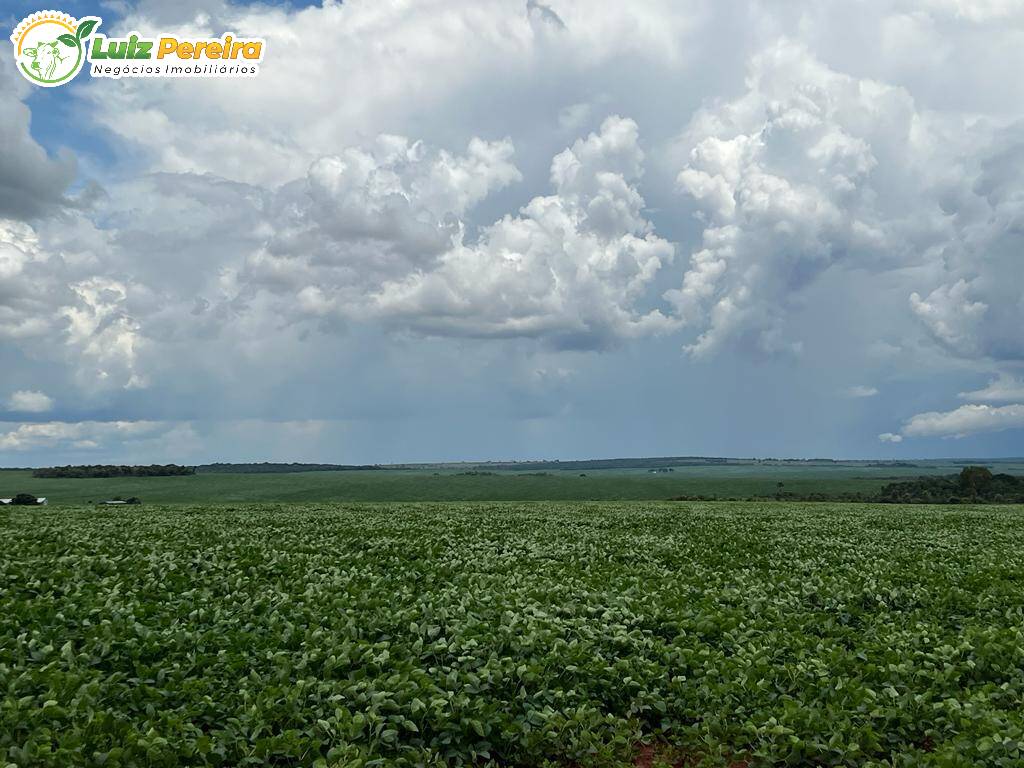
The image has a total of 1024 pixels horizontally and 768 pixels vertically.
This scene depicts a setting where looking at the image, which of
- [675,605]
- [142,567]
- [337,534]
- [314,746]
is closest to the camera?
[314,746]

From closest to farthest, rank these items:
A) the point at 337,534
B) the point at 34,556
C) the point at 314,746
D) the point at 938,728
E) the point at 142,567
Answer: the point at 314,746
the point at 938,728
the point at 142,567
the point at 34,556
the point at 337,534

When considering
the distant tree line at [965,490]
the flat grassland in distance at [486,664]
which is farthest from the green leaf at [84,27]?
the distant tree line at [965,490]

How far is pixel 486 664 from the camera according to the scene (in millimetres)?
11523

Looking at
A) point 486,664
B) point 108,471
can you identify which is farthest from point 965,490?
point 108,471

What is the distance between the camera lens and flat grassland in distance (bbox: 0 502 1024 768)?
927 cm

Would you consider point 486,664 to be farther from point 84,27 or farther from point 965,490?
point 965,490

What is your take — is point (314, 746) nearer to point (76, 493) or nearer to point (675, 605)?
point (675, 605)

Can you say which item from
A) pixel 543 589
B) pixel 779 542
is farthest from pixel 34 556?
pixel 779 542

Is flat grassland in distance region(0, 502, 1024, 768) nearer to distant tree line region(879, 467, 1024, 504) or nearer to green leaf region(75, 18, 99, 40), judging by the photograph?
green leaf region(75, 18, 99, 40)

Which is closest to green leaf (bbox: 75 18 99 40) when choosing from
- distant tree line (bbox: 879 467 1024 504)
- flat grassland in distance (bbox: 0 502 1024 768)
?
flat grassland in distance (bbox: 0 502 1024 768)

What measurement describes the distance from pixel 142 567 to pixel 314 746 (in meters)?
11.4

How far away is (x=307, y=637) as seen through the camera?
479 inches

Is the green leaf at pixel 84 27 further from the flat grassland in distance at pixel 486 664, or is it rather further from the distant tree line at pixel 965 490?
the distant tree line at pixel 965 490

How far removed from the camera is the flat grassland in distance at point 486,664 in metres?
9.27
